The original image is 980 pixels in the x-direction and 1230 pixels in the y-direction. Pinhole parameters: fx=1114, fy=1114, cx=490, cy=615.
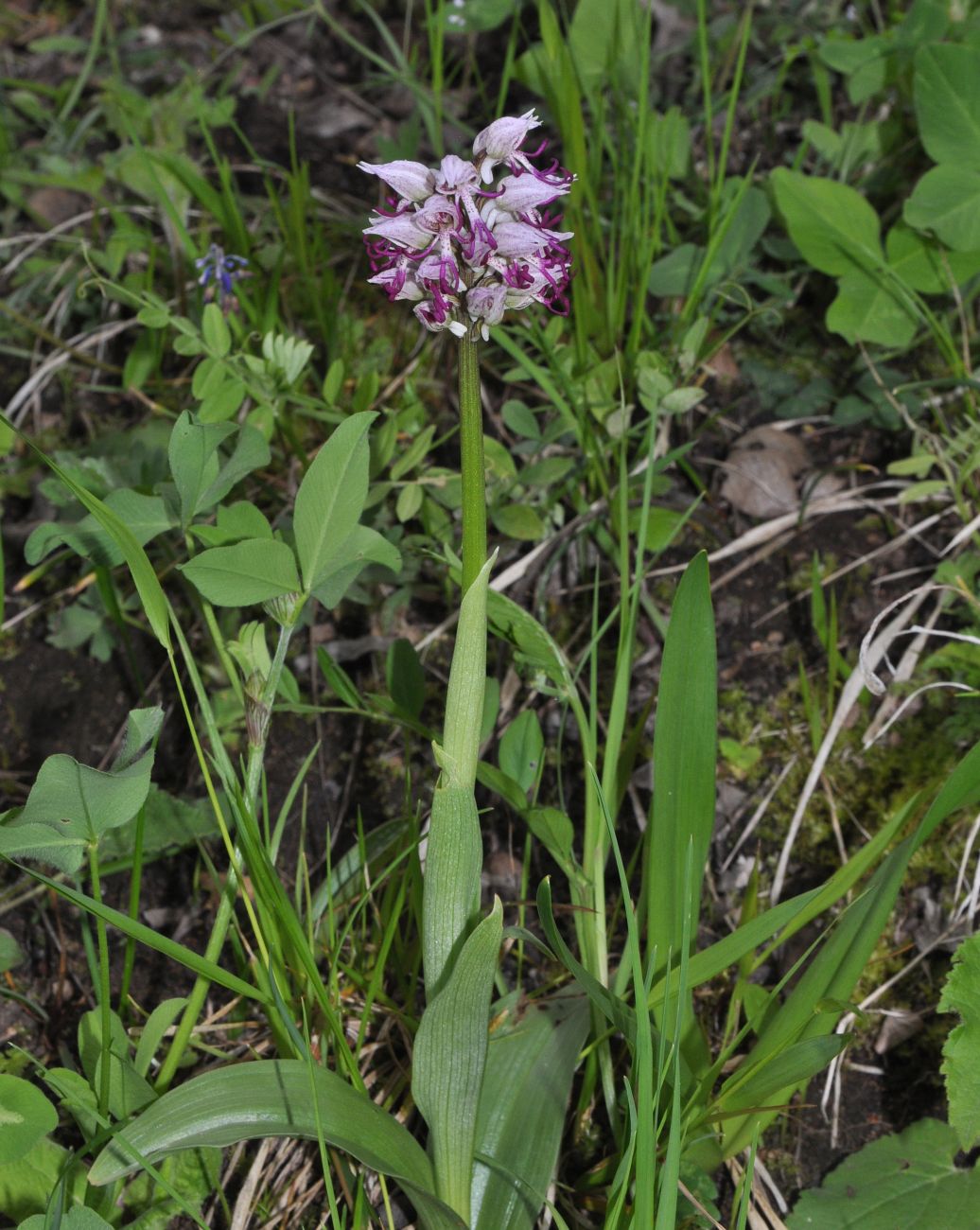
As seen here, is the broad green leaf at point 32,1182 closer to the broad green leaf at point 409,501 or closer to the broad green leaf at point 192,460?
the broad green leaf at point 192,460

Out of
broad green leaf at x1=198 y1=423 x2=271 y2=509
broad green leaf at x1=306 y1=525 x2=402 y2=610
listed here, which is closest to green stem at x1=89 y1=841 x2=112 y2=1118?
broad green leaf at x1=306 y1=525 x2=402 y2=610

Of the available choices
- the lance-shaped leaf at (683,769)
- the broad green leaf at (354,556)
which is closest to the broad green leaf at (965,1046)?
the lance-shaped leaf at (683,769)

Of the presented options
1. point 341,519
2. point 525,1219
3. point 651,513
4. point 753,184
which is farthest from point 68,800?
point 753,184

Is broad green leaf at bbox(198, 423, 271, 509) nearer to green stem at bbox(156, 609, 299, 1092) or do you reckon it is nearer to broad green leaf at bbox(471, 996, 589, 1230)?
green stem at bbox(156, 609, 299, 1092)

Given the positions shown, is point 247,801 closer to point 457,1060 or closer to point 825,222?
point 457,1060

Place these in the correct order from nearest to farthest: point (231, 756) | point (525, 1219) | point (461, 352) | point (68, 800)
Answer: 1. point (461, 352)
2. point (68, 800)
3. point (525, 1219)
4. point (231, 756)

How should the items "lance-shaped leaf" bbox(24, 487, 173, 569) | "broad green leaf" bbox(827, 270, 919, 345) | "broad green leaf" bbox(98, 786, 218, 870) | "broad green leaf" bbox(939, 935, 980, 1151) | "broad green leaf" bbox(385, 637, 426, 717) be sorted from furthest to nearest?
"broad green leaf" bbox(827, 270, 919, 345)
"broad green leaf" bbox(98, 786, 218, 870)
"broad green leaf" bbox(385, 637, 426, 717)
"lance-shaped leaf" bbox(24, 487, 173, 569)
"broad green leaf" bbox(939, 935, 980, 1151)

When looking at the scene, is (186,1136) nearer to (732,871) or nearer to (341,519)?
(341,519)
